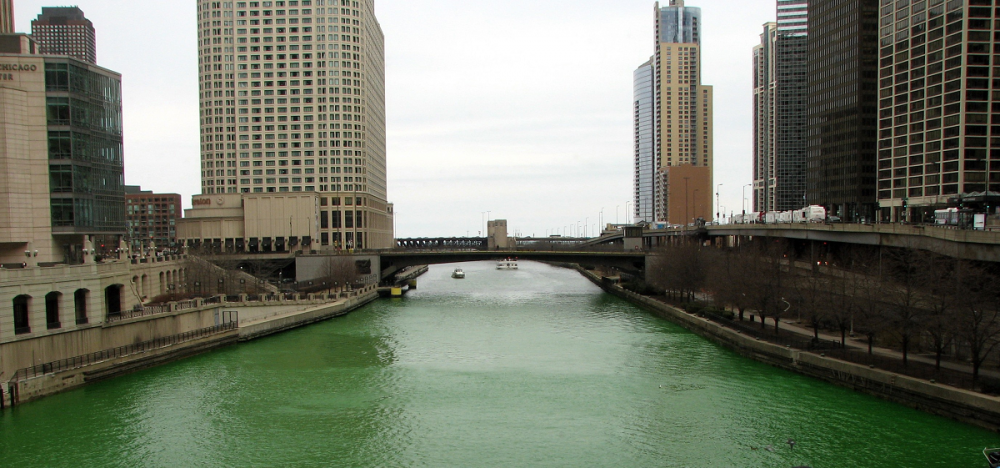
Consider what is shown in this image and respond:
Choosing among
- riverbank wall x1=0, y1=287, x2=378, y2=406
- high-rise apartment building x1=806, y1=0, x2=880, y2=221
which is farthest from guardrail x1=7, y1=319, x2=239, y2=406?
high-rise apartment building x1=806, y1=0, x2=880, y2=221

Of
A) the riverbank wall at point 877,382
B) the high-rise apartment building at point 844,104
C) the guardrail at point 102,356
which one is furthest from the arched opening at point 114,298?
the high-rise apartment building at point 844,104

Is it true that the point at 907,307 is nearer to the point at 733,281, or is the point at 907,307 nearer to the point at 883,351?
the point at 883,351

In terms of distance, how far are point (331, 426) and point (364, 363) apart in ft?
45.0

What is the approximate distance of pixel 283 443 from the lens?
2838 cm

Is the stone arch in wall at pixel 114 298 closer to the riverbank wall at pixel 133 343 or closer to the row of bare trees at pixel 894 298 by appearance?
the riverbank wall at pixel 133 343

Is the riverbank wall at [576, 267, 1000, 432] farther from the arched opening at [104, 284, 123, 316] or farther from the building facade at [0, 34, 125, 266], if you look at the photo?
the building facade at [0, 34, 125, 266]

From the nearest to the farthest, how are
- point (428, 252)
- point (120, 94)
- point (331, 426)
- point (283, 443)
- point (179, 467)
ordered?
1. point (179, 467)
2. point (283, 443)
3. point (331, 426)
4. point (120, 94)
5. point (428, 252)

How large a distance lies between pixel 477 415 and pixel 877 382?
61.5 feet

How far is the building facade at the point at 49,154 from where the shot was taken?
1783 inches

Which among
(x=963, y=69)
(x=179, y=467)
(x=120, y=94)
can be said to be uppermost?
(x=963, y=69)

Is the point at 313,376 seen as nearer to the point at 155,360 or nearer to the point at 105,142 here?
the point at 155,360

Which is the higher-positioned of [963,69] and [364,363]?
[963,69]

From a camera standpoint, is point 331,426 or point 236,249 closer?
point 331,426

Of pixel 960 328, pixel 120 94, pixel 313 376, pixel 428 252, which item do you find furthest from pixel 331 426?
pixel 428 252
